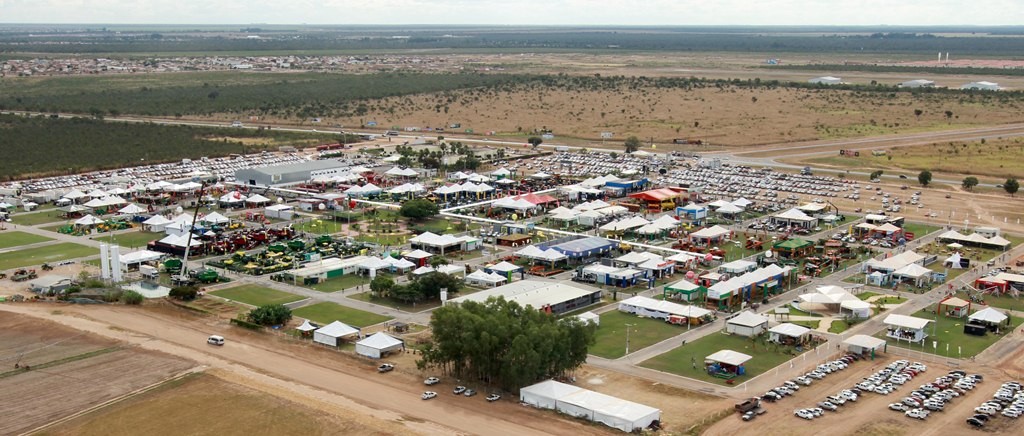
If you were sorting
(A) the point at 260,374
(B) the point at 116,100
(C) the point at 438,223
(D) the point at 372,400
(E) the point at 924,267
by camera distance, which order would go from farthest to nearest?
1. (B) the point at 116,100
2. (C) the point at 438,223
3. (E) the point at 924,267
4. (A) the point at 260,374
5. (D) the point at 372,400

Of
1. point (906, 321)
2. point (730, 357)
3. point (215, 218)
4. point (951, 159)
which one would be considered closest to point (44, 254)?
point (215, 218)

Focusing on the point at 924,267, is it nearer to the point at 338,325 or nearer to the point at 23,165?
the point at 338,325

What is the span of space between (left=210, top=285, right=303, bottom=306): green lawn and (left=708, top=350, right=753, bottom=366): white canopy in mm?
24879

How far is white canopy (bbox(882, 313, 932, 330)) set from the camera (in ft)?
164

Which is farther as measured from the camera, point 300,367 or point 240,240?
point 240,240

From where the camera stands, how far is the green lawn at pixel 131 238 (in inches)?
2834

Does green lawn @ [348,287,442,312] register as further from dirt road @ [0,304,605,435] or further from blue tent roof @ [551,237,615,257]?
blue tent roof @ [551,237,615,257]

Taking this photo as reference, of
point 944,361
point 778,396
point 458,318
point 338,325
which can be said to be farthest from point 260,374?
point 944,361

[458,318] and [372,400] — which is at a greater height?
[458,318]

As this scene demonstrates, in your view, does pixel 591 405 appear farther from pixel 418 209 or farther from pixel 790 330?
pixel 418 209

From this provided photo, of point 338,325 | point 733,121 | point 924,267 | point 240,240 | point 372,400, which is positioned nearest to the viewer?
point 372,400

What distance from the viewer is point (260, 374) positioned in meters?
44.7

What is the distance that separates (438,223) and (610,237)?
47.3 feet

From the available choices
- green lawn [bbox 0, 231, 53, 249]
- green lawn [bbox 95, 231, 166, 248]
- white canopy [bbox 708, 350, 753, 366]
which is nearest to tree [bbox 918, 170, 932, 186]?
white canopy [bbox 708, 350, 753, 366]
